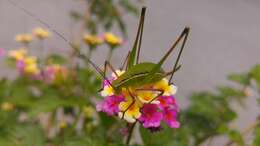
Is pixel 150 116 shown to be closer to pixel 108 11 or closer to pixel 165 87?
pixel 165 87

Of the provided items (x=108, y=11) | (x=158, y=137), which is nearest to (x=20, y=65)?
(x=108, y=11)

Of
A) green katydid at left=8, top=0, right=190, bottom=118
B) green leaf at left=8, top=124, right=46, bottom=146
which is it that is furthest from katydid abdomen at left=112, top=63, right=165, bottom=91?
green leaf at left=8, top=124, right=46, bottom=146

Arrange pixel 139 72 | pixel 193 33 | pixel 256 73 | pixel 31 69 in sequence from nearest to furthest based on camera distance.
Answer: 1. pixel 139 72
2. pixel 256 73
3. pixel 31 69
4. pixel 193 33

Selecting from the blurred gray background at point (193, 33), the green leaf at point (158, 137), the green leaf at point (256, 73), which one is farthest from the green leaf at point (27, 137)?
the blurred gray background at point (193, 33)

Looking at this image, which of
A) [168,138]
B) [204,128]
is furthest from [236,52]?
[168,138]

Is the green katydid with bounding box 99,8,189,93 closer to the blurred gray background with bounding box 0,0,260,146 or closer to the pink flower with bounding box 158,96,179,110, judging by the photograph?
the pink flower with bounding box 158,96,179,110

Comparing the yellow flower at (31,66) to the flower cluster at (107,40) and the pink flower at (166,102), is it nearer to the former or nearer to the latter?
the flower cluster at (107,40)

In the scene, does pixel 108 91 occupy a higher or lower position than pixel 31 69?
lower
